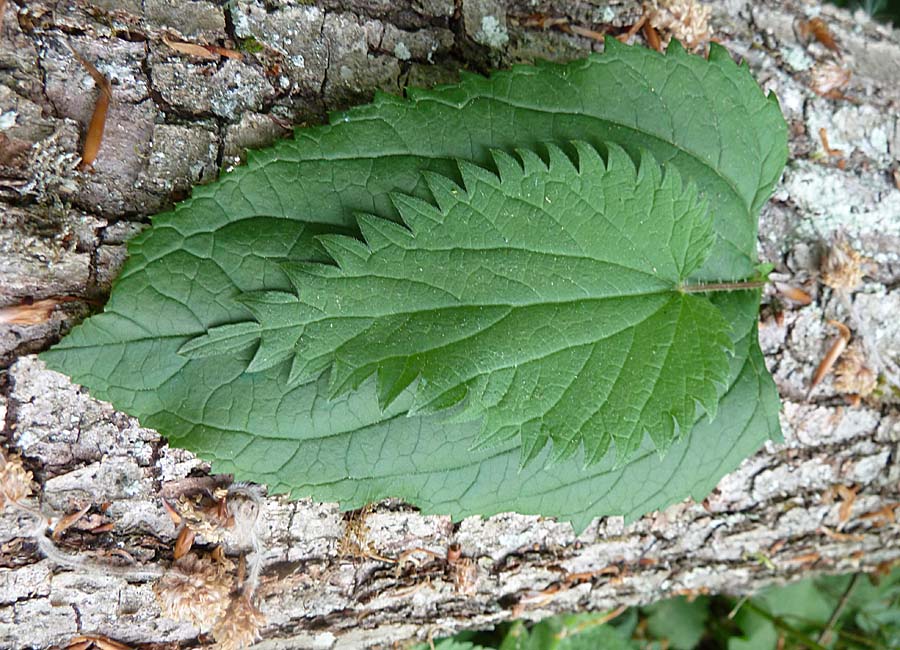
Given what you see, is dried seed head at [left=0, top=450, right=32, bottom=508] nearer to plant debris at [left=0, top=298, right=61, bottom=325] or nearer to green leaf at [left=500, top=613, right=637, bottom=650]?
plant debris at [left=0, top=298, right=61, bottom=325]

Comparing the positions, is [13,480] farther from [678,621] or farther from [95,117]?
[678,621]

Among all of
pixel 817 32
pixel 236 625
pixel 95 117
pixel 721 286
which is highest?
pixel 817 32

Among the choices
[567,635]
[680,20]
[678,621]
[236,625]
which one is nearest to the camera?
[236,625]

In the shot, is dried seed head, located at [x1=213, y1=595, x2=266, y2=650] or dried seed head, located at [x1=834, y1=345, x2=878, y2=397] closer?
dried seed head, located at [x1=213, y1=595, x2=266, y2=650]

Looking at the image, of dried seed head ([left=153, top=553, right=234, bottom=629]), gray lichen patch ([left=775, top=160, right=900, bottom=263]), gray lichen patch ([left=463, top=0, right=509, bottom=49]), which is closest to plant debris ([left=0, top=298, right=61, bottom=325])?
dried seed head ([left=153, top=553, right=234, bottom=629])

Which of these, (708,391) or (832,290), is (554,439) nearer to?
(708,391)

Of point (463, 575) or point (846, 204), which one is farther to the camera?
point (846, 204)

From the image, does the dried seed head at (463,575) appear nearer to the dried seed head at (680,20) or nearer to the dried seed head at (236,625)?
the dried seed head at (236,625)

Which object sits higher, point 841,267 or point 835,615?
point 841,267

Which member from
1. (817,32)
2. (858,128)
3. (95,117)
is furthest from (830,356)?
(95,117)
